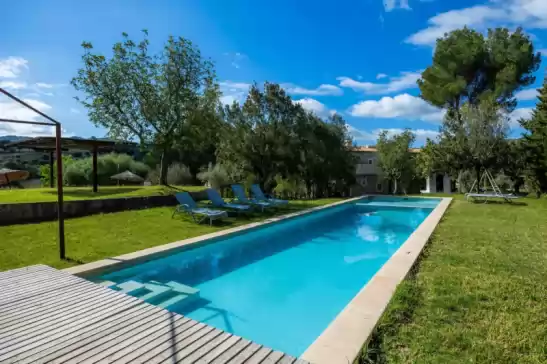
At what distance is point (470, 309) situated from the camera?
381cm

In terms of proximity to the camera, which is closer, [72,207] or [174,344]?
[174,344]

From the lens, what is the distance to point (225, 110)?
59.9 ft

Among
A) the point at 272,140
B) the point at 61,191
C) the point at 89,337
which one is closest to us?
the point at 89,337

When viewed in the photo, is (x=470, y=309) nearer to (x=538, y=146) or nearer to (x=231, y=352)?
(x=231, y=352)

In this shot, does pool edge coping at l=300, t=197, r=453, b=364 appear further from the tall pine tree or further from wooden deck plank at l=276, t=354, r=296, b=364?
the tall pine tree

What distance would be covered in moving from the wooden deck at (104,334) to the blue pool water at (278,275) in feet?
4.53

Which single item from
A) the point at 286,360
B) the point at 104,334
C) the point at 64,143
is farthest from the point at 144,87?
the point at 286,360

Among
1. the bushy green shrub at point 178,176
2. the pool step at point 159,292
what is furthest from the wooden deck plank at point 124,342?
the bushy green shrub at point 178,176

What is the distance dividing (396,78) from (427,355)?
2421 cm

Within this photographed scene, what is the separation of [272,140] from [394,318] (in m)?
15.1

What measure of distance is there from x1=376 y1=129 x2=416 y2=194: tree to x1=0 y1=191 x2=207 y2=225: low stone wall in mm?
17021

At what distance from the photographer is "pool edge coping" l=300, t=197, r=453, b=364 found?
2.91m

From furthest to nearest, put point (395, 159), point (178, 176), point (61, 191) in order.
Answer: point (395, 159) < point (178, 176) < point (61, 191)

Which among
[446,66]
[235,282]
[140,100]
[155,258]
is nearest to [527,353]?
[235,282]
